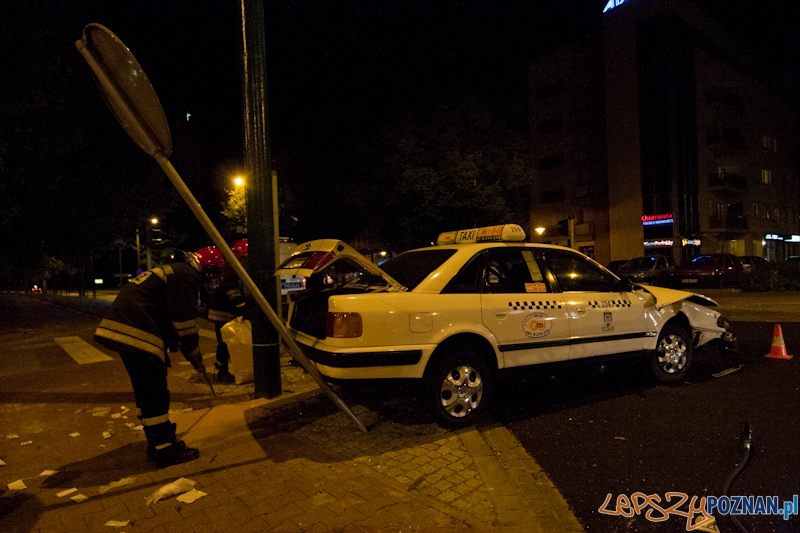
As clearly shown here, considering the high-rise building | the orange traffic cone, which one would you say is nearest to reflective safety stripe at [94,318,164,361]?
the orange traffic cone

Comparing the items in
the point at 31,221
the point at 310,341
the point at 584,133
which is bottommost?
the point at 310,341

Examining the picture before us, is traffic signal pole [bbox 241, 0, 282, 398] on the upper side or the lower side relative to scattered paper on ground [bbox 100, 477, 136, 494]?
upper

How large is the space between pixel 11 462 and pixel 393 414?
309cm

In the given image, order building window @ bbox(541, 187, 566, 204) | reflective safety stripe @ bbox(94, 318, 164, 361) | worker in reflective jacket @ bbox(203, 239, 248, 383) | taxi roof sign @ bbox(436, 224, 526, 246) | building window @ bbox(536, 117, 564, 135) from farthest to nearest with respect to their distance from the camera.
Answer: building window @ bbox(541, 187, 566, 204) → building window @ bbox(536, 117, 564, 135) → worker in reflective jacket @ bbox(203, 239, 248, 383) → taxi roof sign @ bbox(436, 224, 526, 246) → reflective safety stripe @ bbox(94, 318, 164, 361)

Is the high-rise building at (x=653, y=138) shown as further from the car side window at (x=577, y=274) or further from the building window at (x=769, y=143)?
the car side window at (x=577, y=274)

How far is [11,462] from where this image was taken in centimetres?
376

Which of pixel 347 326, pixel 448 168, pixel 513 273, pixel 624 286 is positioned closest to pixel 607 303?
pixel 624 286

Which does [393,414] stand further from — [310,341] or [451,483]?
[451,483]

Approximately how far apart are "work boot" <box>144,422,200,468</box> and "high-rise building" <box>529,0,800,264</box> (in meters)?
31.5

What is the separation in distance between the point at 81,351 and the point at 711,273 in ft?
67.9

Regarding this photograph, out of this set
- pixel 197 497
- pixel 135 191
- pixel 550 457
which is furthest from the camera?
pixel 135 191

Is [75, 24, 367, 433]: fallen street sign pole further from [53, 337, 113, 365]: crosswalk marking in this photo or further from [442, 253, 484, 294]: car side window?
[53, 337, 113, 365]: crosswalk marking

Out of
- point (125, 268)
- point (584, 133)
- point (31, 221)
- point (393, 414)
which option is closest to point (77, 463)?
point (393, 414)

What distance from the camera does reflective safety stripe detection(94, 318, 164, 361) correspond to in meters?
3.51
